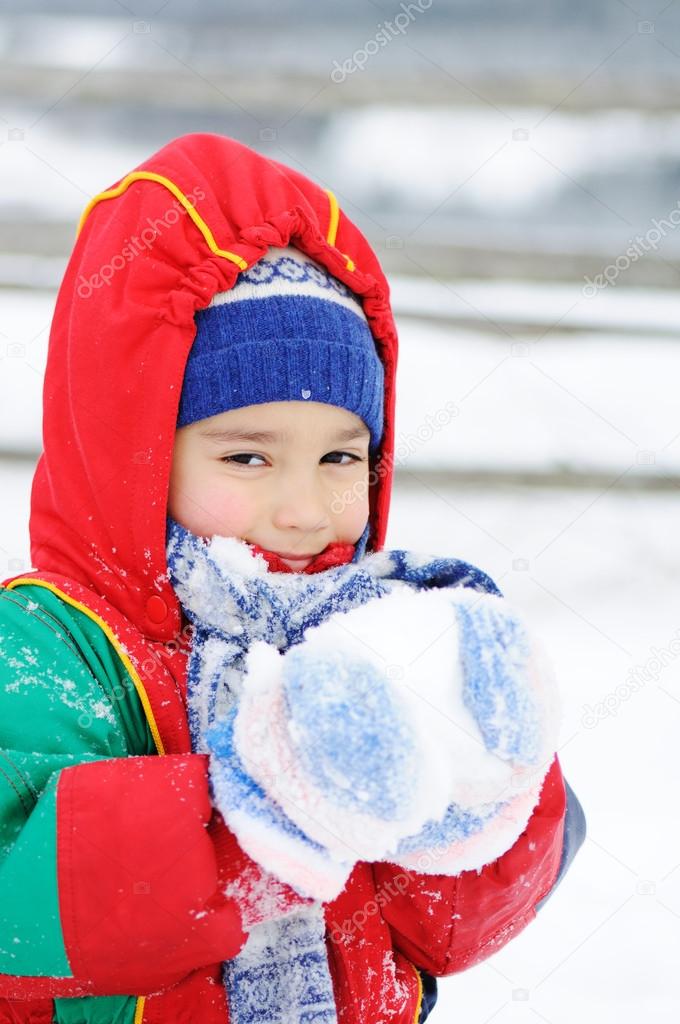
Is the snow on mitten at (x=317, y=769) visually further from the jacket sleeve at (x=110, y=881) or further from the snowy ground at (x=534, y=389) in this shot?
the snowy ground at (x=534, y=389)

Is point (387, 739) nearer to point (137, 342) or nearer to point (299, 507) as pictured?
point (299, 507)

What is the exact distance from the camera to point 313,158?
231 cm

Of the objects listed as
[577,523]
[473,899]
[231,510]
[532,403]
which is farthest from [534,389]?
[473,899]

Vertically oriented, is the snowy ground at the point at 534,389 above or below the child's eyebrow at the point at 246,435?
below

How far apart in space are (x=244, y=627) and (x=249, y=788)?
0.71 feet

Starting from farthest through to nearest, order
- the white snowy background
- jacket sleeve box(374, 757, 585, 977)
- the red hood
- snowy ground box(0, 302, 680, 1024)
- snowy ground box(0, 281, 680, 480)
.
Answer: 1. snowy ground box(0, 281, 680, 480)
2. the white snowy background
3. snowy ground box(0, 302, 680, 1024)
4. the red hood
5. jacket sleeve box(374, 757, 585, 977)

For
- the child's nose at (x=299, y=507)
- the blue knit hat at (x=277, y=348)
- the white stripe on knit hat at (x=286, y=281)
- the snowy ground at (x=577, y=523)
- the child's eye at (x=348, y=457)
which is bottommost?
the snowy ground at (x=577, y=523)

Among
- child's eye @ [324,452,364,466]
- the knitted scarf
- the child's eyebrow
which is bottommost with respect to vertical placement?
the knitted scarf

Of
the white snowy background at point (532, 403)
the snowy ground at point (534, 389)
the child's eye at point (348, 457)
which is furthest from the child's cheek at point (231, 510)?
the snowy ground at point (534, 389)

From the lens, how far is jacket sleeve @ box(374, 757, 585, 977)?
794 millimetres

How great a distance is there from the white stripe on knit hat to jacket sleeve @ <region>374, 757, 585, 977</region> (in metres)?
0.45

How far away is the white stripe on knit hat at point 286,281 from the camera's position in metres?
0.94

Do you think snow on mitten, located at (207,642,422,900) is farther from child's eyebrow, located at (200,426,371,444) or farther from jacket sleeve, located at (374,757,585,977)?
child's eyebrow, located at (200,426,371,444)

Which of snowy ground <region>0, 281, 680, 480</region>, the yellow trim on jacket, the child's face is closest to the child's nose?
the child's face
